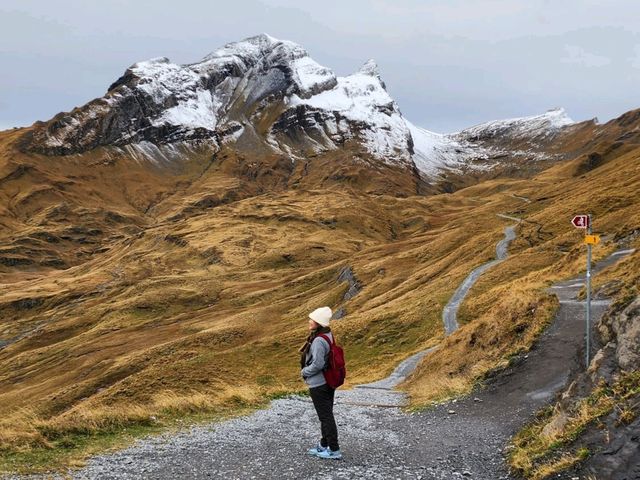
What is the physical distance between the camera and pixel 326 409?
39.7 ft

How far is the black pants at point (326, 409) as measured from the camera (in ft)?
39.4

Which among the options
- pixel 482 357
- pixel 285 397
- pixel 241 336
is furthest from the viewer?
pixel 241 336

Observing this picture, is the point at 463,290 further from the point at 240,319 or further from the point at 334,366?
the point at 334,366

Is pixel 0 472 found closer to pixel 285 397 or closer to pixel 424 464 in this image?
pixel 424 464

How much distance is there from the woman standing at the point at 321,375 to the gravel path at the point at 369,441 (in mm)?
364

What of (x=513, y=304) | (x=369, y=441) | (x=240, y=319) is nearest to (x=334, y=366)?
(x=369, y=441)

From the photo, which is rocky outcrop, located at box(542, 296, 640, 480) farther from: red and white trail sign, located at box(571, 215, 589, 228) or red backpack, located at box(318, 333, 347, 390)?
red backpack, located at box(318, 333, 347, 390)

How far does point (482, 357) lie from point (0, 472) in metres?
19.4

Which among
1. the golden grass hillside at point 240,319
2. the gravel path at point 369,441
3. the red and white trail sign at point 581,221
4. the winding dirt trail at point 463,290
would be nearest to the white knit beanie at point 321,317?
the gravel path at point 369,441

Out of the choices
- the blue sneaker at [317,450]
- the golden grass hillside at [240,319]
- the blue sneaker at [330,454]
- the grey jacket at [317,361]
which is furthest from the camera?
the golden grass hillside at [240,319]

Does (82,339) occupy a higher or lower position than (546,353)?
lower

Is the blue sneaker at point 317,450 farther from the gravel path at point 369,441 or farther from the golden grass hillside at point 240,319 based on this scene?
the golden grass hillside at point 240,319

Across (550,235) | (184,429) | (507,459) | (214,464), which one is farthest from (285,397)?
(550,235)

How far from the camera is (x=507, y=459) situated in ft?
39.1
